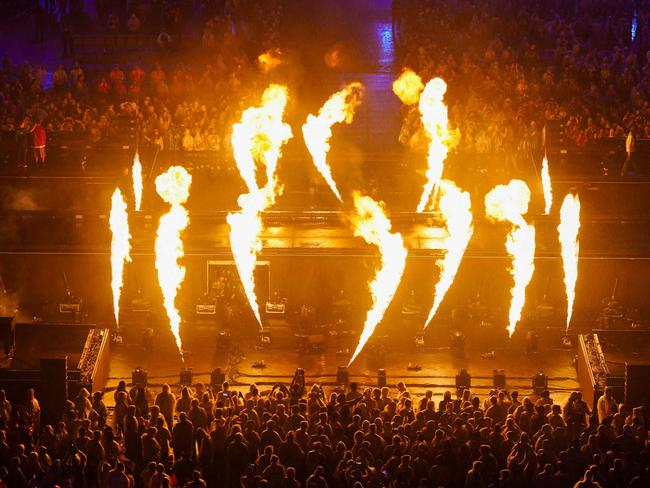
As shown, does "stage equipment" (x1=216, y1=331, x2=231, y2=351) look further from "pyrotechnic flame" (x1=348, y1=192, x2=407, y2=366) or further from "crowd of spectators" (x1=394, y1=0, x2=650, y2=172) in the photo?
"crowd of spectators" (x1=394, y1=0, x2=650, y2=172)

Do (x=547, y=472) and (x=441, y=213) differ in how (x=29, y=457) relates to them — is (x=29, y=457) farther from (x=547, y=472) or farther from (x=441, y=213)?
(x=441, y=213)

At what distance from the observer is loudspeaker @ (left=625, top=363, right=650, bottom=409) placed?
82.7 feet

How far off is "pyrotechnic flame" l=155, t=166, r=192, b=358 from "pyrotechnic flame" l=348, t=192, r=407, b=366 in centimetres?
454

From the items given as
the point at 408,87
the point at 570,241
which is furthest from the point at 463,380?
the point at 408,87

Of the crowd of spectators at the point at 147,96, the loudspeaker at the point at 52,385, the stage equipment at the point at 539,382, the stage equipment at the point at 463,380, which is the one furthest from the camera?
the crowd of spectators at the point at 147,96

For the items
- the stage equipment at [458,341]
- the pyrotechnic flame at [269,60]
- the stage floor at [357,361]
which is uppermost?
the pyrotechnic flame at [269,60]

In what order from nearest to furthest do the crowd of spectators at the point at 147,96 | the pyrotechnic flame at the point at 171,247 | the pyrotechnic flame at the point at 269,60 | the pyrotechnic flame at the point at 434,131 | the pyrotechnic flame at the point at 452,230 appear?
the pyrotechnic flame at the point at 171,247 → the pyrotechnic flame at the point at 452,230 → the pyrotechnic flame at the point at 434,131 → the crowd of spectators at the point at 147,96 → the pyrotechnic flame at the point at 269,60

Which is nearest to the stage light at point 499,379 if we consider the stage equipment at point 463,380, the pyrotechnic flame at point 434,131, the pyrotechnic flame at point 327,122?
the stage equipment at point 463,380

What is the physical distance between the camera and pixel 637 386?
25328 mm

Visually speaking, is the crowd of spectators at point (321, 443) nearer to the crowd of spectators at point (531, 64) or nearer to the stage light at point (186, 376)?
the stage light at point (186, 376)

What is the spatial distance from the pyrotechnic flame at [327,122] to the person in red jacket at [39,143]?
748 cm

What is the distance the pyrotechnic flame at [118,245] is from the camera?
3175cm

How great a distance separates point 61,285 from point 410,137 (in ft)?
37.1

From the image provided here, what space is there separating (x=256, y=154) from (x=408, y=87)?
21.0ft
